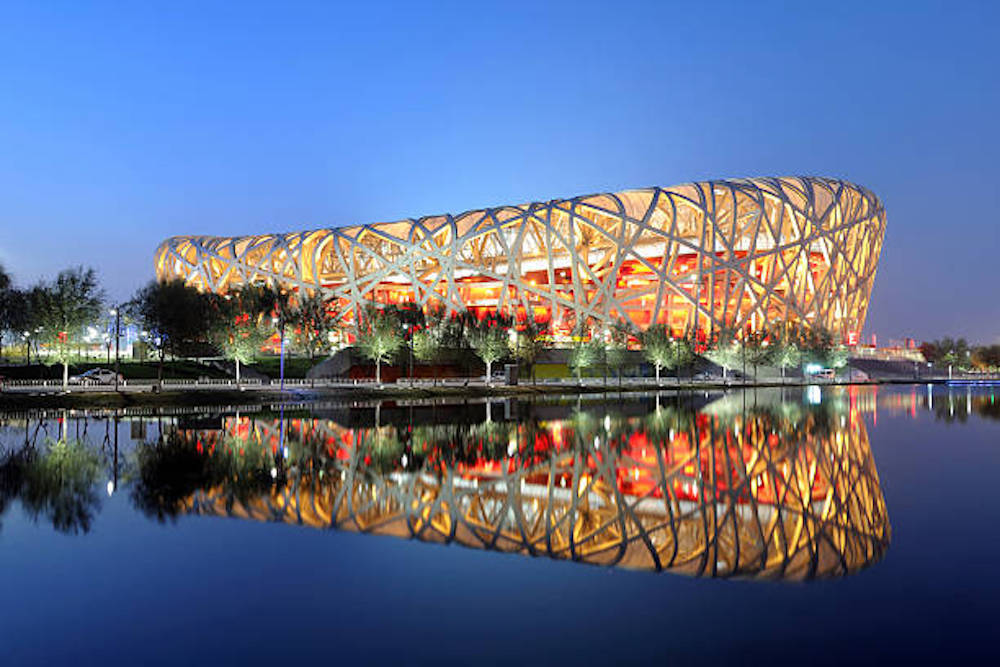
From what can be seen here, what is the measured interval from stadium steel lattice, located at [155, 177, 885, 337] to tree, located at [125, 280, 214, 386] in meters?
16.3

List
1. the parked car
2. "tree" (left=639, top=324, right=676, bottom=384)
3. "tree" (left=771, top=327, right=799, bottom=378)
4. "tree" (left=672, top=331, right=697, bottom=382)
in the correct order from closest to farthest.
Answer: the parked car → "tree" (left=639, top=324, right=676, bottom=384) → "tree" (left=672, top=331, right=697, bottom=382) → "tree" (left=771, top=327, right=799, bottom=378)

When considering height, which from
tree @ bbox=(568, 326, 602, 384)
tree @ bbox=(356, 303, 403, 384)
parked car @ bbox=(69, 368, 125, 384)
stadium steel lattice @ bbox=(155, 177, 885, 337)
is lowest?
parked car @ bbox=(69, 368, 125, 384)

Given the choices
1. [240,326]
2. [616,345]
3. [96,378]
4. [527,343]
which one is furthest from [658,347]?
[96,378]

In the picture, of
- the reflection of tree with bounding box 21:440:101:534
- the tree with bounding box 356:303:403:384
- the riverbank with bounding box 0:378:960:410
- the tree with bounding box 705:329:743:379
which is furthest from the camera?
the tree with bounding box 705:329:743:379

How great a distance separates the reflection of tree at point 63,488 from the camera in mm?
10678

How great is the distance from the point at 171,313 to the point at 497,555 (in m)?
54.6

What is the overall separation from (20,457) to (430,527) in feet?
38.8

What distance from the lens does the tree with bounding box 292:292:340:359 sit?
5856 centimetres

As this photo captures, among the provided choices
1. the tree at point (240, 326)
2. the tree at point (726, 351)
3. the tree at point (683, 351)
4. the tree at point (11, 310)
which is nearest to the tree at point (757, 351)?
the tree at point (726, 351)

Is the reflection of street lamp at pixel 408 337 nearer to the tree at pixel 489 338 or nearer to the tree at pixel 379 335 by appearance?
the tree at pixel 379 335

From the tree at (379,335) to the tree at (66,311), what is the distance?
16113 mm

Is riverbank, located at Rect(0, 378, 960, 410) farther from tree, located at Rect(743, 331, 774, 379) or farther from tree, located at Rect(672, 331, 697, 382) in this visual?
tree, located at Rect(743, 331, 774, 379)

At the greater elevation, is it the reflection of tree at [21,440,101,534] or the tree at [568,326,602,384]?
the tree at [568,326,602,384]

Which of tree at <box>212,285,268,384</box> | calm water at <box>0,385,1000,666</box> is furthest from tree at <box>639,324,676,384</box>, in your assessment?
calm water at <box>0,385,1000,666</box>
